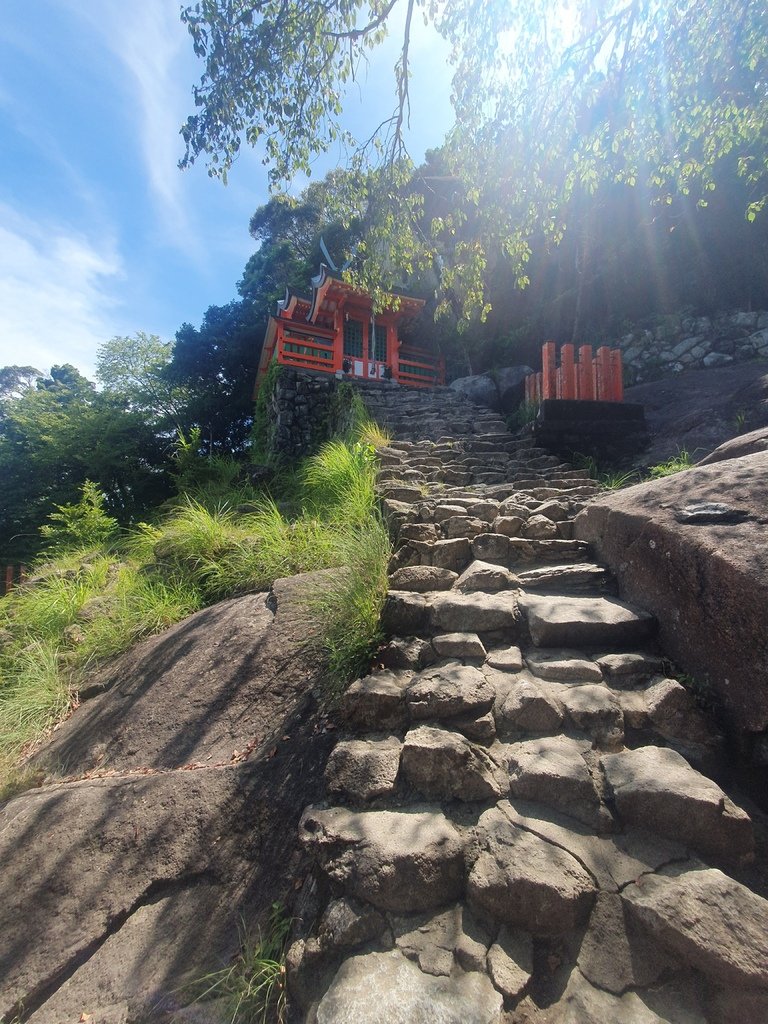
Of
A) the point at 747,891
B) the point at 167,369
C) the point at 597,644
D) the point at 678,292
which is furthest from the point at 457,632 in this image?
the point at 167,369

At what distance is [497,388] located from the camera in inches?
444

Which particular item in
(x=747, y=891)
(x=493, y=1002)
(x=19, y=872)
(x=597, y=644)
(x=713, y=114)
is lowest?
(x=19, y=872)

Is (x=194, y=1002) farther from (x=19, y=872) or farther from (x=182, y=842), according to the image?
(x=19, y=872)

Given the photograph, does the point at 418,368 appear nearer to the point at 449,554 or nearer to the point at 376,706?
the point at 449,554

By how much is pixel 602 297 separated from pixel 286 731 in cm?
1142

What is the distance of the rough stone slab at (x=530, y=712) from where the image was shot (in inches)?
61.6

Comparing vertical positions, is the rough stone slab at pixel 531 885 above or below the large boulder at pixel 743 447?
below

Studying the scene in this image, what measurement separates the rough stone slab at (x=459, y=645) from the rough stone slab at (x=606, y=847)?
69cm

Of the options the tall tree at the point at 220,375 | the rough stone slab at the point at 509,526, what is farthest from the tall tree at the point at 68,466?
the rough stone slab at the point at 509,526

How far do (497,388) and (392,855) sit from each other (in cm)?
1117

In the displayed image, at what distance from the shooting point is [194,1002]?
1218 mm

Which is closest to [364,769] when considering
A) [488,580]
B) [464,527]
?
[488,580]

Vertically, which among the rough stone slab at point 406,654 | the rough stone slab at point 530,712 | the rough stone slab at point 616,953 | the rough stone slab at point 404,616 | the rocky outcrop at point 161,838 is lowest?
the rocky outcrop at point 161,838

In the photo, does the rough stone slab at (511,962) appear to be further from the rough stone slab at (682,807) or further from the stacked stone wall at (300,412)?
the stacked stone wall at (300,412)
